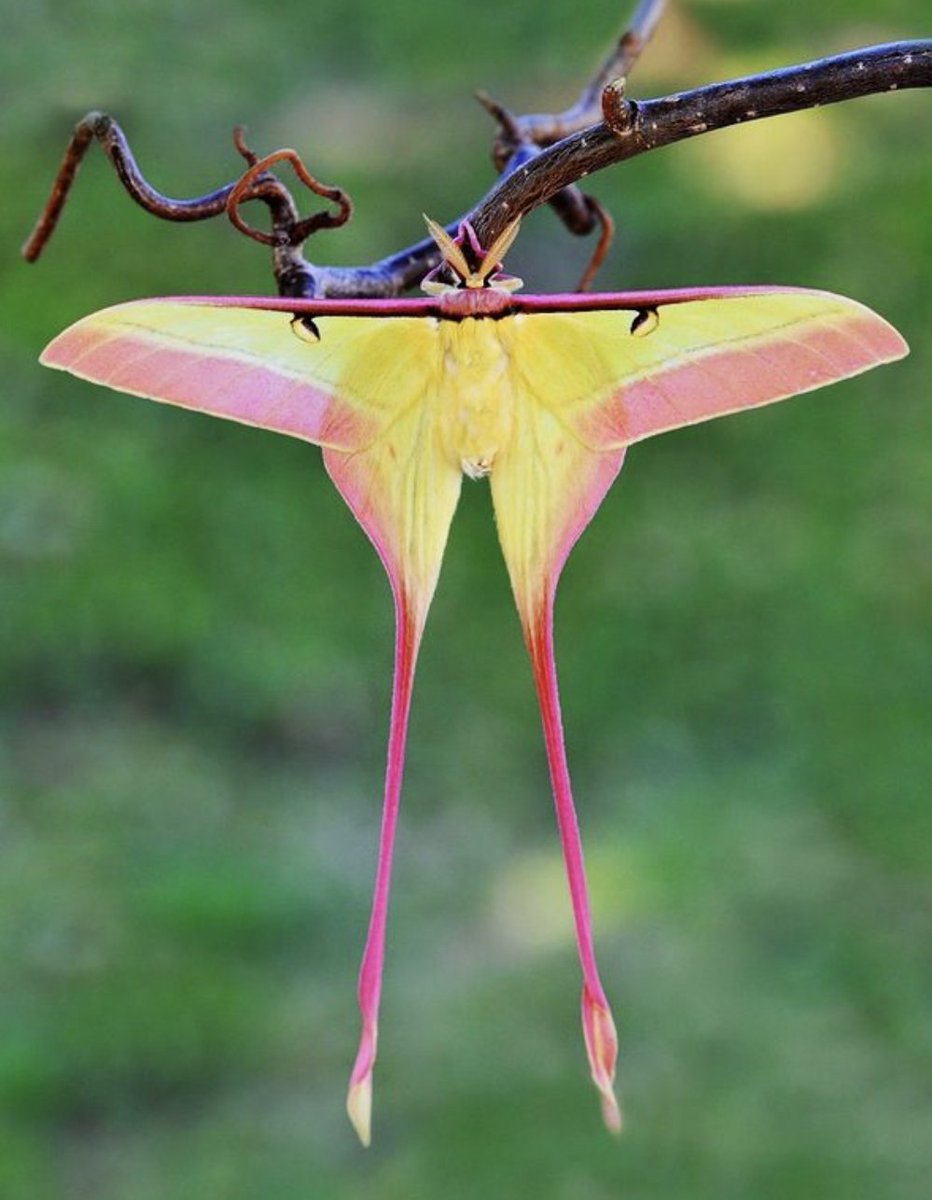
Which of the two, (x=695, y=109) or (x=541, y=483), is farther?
(x=541, y=483)

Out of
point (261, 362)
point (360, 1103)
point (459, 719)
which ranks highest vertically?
point (261, 362)

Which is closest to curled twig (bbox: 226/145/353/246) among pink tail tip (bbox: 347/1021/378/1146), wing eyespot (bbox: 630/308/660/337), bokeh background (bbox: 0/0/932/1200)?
wing eyespot (bbox: 630/308/660/337)

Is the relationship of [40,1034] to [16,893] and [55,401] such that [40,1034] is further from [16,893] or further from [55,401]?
[55,401]

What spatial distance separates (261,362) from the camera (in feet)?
3.78

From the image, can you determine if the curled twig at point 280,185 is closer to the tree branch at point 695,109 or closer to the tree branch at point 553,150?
the tree branch at point 553,150

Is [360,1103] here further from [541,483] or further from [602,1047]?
[541,483]

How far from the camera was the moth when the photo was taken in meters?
1.09

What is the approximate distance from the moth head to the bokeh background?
2.21m

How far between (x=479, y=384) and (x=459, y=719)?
2860 millimetres

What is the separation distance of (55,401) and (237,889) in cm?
153

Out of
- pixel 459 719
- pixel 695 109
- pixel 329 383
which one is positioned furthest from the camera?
pixel 459 719

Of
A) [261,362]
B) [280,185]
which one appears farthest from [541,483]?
[280,185]

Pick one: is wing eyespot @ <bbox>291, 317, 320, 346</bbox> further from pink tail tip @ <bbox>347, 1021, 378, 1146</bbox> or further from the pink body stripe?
pink tail tip @ <bbox>347, 1021, 378, 1146</bbox>

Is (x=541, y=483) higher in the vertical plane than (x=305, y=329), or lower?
lower
